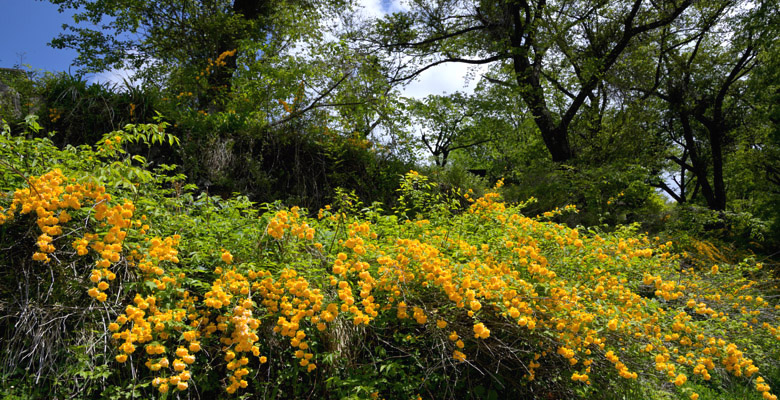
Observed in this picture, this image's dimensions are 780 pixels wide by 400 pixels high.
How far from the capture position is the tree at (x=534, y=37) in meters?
9.23

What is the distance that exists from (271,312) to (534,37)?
359 inches

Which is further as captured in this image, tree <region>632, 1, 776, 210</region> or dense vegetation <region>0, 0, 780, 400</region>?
tree <region>632, 1, 776, 210</region>

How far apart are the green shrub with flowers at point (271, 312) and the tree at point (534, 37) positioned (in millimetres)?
7742

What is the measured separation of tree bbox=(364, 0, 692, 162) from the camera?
9.23 m

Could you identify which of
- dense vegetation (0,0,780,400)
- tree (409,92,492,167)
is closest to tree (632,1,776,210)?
dense vegetation (0,0,780,400)

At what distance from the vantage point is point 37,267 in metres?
2.13

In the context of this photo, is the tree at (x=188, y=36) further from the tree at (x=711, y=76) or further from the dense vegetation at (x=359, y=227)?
the tree at (x=711, y=76)

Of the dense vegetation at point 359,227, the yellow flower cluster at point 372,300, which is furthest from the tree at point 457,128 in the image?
the yellow flower cluster at point 372,300

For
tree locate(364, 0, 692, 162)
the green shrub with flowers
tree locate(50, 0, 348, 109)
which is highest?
tree locate(364, 0, 692, 162)

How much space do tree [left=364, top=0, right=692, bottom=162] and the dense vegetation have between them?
7cm

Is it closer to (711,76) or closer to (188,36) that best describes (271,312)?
(188,36)

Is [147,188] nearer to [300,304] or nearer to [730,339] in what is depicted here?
[300,304]

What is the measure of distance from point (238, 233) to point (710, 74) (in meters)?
15.6

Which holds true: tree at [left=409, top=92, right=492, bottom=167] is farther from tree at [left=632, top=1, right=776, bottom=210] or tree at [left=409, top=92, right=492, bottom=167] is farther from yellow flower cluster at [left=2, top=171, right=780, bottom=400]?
yellow flower cluster at [left=2, top=171, right=780, bottom=400]
